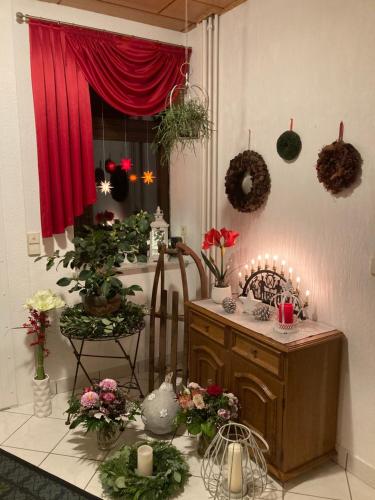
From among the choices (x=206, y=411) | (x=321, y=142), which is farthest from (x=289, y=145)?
(x=206, y=411)

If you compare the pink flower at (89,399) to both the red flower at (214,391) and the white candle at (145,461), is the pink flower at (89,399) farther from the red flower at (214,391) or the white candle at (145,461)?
the red flower at (214,391)

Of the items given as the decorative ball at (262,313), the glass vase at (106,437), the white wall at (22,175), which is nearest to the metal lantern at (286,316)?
the decorative ball at (262,313)

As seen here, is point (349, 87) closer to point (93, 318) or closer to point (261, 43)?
point (261, 43)

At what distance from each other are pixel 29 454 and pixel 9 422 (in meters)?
0.38

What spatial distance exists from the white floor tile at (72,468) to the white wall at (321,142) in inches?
49.3

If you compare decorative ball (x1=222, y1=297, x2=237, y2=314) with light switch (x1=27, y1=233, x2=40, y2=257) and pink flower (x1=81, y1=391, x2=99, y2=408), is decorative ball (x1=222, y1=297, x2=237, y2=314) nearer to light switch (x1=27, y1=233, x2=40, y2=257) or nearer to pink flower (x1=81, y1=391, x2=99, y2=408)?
pink flower (x1=81, y1=391, x2=99, y2=408)

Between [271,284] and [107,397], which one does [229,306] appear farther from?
[107,397]

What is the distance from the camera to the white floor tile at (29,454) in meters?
2.15

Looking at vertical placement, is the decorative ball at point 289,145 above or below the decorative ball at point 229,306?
above

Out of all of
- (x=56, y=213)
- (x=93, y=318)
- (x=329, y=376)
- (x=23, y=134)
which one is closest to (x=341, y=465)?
(x=329, y=376)

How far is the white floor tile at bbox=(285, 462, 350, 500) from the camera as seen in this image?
75.7 inches

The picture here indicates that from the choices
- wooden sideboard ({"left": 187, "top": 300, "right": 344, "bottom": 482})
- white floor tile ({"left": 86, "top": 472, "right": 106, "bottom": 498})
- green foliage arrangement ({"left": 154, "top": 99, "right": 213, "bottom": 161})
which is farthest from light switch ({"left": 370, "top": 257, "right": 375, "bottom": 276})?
white floor tile ({"left": 86, "top": 472, "right": 106, "bottom": 498})

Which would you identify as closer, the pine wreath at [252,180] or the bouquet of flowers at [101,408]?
the bouquet of flowers at [101,408]

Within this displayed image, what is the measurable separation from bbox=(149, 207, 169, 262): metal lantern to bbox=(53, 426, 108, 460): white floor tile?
4.11 feet
